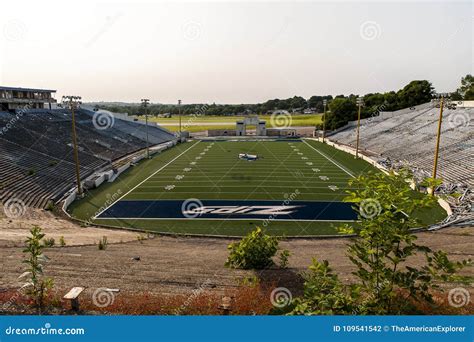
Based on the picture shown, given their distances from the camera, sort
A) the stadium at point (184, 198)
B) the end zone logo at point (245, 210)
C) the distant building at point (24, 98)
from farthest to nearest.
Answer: the distant building at point (24, 98)
the end zone logo at point (245, 210)
the stadium at point (184, 198)

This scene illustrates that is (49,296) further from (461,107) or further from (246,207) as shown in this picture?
(461,107)

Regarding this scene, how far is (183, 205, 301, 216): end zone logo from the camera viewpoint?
20.9 meters

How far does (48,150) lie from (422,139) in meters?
44.6

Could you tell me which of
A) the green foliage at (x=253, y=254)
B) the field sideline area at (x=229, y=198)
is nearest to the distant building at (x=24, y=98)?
the field sideline area at (x=229, y=198)

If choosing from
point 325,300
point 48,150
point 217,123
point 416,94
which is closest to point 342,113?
point 416,94

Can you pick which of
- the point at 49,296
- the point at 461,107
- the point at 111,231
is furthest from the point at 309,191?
the point at 461,107

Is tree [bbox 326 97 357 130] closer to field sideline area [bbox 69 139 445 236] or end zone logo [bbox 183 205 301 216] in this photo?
field sideline area [bbox 69 139 445 236]

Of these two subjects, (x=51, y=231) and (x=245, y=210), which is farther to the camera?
(x=245, y=210)

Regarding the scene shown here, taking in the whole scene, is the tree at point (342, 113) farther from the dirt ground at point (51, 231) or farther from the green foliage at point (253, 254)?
the green foliage at point (253, 254)

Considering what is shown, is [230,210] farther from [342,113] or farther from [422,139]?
[342,113]

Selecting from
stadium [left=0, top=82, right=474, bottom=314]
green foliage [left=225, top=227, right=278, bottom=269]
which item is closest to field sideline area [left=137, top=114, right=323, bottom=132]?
stadium [left=0, top=82, right=474, bottom=314]

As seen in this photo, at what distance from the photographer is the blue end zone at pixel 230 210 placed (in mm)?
20297

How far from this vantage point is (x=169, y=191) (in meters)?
26.3

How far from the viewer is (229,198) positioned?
78.6 feet
